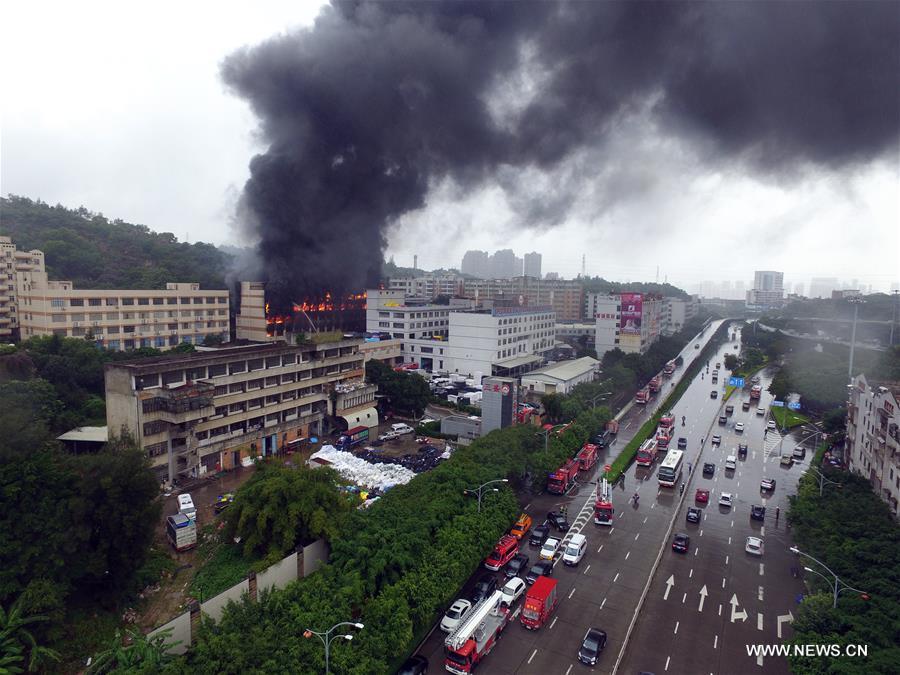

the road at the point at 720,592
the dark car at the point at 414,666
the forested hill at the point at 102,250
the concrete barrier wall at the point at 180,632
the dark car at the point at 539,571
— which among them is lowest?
the road at the point at 720,592

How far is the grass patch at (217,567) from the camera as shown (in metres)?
17.4

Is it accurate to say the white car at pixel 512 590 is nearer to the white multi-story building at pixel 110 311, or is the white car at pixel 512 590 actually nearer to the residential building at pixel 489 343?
the residential building at pixel 489 343

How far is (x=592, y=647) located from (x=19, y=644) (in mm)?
14779

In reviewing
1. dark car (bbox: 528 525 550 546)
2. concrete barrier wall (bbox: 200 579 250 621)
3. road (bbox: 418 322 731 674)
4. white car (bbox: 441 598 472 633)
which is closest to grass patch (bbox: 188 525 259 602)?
concrete barrier wall (bbox: 200 579 250 621)

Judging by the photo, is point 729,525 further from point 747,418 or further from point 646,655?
point 747,418

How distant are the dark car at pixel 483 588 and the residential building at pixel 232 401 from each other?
1629 centimetres

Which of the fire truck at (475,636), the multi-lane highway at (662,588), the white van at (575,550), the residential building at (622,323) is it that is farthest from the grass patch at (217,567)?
the residential building at (622,323)

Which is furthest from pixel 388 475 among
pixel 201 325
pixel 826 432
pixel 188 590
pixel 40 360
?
pixel 201 325

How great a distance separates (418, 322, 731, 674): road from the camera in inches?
607

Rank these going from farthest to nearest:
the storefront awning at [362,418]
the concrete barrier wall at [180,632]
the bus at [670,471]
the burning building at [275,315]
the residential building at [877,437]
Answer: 1. the burning building at [275,315]
2. the storefront awning at [362,418]
3. the bus at [670,471]
4. the residential building at [877,437]
5. the concrete barrier wall at [180,632]

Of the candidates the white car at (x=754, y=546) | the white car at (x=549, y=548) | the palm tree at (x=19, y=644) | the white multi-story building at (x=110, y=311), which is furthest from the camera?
the white multi-story building at (x=110, y=311)

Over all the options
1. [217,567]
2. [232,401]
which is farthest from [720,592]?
[232,401]

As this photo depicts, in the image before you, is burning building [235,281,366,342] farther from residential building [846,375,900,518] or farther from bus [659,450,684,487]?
residential building [846,375,900,518]

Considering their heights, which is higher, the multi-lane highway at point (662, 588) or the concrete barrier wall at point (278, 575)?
the concrete barrier wall at point (278, 575)
